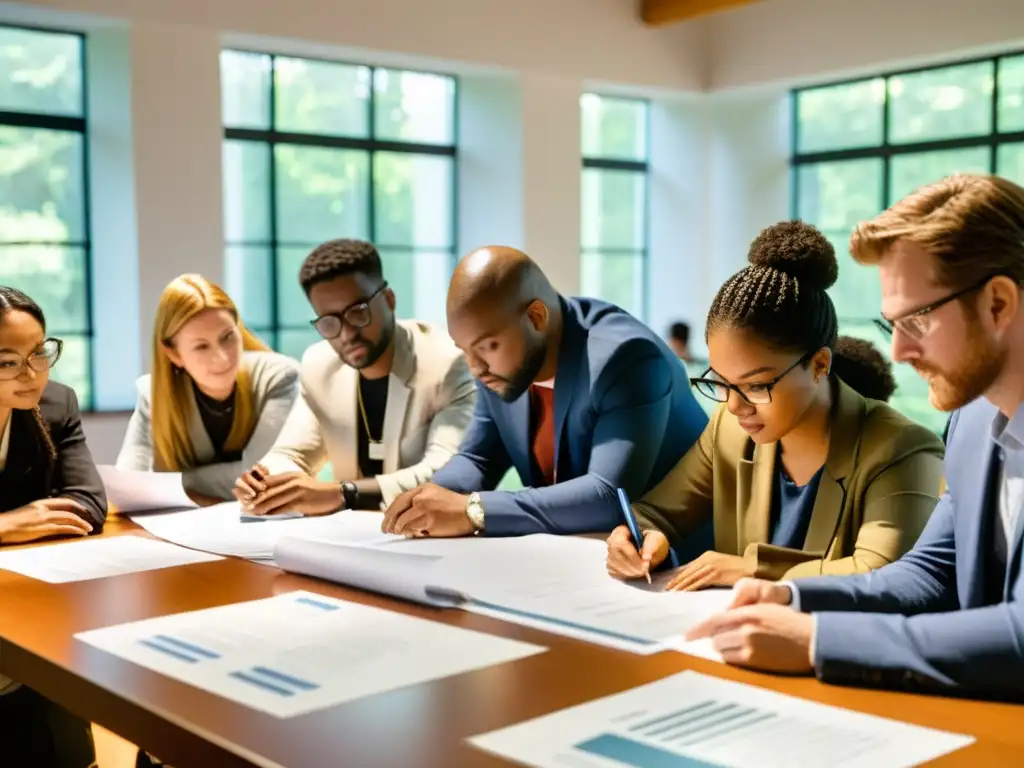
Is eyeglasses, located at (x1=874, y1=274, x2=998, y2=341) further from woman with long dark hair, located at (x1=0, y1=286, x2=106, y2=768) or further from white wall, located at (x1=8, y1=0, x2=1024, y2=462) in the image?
A: white wall, located at (x1=8, y1=0, x2=1024, y2=462)

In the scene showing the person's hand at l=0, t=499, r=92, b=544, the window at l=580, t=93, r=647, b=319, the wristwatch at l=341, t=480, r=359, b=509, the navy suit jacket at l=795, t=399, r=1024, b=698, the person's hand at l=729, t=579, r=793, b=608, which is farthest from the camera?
the window at l=580, t=93, r=647, b=319

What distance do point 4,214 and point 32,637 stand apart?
603 cm

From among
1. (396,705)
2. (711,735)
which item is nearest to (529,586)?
(396,705)

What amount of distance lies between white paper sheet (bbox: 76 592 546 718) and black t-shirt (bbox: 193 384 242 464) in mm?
1620

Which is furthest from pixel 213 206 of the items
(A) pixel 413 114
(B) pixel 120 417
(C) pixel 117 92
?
(A) pixel 413 114

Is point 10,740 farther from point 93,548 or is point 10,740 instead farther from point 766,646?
point 766,646

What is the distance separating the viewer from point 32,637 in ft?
5.85

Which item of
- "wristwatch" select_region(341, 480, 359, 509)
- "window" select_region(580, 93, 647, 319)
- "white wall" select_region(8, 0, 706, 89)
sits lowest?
"wristwatch" select_region(341, 480, 359, 509)

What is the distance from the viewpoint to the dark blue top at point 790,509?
6.91 feet

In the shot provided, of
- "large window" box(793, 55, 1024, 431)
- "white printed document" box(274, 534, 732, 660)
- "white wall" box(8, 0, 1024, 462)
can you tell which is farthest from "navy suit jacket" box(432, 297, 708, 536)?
"large window" box(793, 55, 1024, 431)

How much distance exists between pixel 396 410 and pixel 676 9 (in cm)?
669

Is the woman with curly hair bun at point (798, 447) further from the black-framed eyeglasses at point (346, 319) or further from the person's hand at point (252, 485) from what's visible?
the black-framed eyeglasses at point (346, 319)

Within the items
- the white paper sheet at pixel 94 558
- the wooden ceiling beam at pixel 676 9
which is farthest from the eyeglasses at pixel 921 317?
the wooden ceiling beam at pixel 676 9

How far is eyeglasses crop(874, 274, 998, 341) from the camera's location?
150cm
